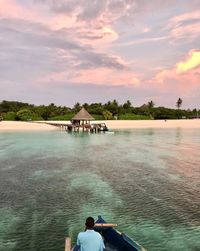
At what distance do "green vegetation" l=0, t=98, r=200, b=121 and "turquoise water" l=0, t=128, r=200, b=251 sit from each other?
11554 centimetres

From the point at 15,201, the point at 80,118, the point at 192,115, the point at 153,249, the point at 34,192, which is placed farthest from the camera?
the point at 192,115

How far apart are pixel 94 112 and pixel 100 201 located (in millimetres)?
132556

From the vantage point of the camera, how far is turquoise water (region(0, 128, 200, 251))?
14.4 m

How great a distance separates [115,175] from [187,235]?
13642mm

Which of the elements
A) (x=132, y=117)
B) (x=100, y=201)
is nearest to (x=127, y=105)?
(x=132, y=117)

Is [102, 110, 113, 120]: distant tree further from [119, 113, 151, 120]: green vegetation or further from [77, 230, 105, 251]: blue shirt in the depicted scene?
[77, 230, 105, 251]: blue shirt

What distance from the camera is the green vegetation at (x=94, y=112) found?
149m

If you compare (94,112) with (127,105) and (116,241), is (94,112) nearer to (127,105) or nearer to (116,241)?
(127,105)

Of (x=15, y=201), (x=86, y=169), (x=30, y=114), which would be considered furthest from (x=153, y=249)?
(x=30, y=114)

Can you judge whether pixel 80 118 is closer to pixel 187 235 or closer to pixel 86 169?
pixel 86 169

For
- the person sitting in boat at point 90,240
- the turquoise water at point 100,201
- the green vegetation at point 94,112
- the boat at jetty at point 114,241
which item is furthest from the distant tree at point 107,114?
the person sitting in boat at point 90,240

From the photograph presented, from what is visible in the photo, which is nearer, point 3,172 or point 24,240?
point 24,240

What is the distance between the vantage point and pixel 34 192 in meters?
22.0

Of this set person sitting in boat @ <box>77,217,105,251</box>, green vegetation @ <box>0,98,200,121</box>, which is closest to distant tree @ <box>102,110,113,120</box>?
green vegetation @ <box>0,98,200,121</box>
